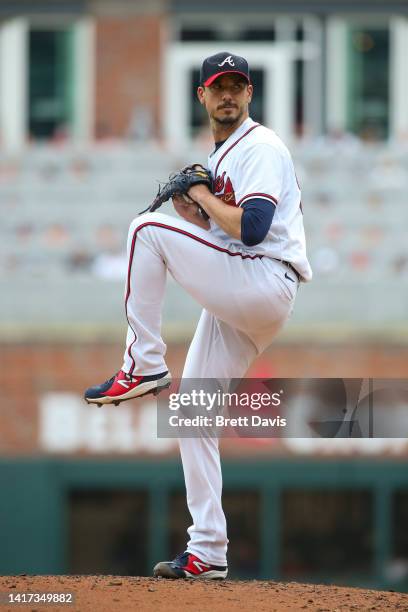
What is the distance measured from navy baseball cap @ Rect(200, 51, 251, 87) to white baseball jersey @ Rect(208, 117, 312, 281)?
0.22m

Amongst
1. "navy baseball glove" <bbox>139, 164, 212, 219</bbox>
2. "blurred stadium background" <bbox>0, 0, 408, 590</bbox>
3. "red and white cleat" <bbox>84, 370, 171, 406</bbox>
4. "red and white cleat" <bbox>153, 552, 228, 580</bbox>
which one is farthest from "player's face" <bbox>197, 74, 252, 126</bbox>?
"blurred stadium background" <bbox>0, 0, 408, 590</bbox>

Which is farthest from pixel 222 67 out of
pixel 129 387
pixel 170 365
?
pixel 170 365

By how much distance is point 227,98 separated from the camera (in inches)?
200

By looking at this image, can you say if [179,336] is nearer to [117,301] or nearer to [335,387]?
[117,301]

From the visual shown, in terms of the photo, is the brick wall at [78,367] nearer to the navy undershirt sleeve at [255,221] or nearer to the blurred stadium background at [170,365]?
the blurred stadium background at [170,365]

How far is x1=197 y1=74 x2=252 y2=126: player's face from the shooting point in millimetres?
5062

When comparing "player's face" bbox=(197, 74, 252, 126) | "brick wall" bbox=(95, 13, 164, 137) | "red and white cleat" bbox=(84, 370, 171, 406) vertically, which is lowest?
"red and white cleat" bbox=(84, 370, 171, 406)

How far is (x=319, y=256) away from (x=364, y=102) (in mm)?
5829

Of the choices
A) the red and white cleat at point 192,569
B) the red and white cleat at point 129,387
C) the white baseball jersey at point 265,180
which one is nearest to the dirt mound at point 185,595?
the red and white cleat at point 192,569

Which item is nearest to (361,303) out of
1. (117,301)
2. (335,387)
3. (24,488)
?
(117,301)

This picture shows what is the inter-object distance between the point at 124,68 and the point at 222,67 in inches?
499

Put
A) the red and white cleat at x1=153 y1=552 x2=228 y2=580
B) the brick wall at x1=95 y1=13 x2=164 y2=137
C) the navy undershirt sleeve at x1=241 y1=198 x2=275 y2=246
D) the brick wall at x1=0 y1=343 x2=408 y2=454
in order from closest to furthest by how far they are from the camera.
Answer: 1. the navy undershirt sleeve at x1=241 y1=198 x2=275 y2=246
2. the red and white cleat at x1=153 y1=552 x2=228 y2=580
3. the brick wall at x1=0 y1=343 x2=408 y2=454
4. the brick wall at x1=95 y1=13 x2=164 y2=137

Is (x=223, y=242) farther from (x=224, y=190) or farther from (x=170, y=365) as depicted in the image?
(x=170, y=365)

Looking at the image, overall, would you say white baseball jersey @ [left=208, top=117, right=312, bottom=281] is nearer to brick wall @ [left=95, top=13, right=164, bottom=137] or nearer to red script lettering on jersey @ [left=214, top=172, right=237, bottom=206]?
red script lettering on jersey @ [left=214, top=172, right=237, bottom=206]
